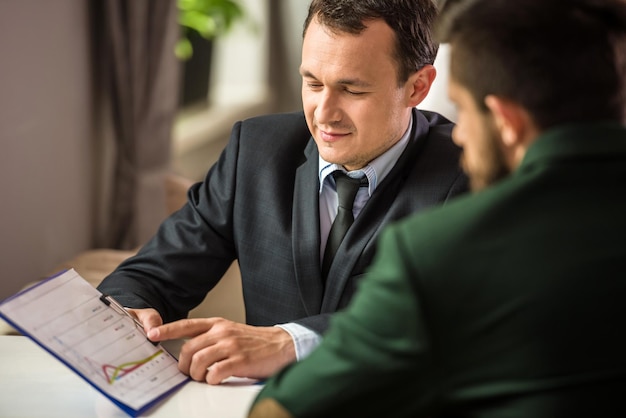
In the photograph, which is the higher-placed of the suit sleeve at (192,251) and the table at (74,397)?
the suit sleeve at (192,251)

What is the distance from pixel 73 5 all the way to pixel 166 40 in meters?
0.54

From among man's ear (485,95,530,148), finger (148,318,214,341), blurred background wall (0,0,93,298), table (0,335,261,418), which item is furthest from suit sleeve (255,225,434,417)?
blurred background wall (0,0,93,298)

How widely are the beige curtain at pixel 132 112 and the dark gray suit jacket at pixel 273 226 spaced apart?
1.39 meters

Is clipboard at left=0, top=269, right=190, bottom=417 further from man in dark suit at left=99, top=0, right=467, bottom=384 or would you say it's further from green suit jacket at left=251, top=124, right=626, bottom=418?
green suit jacket at left=251, top=124, right=626, bottom=418

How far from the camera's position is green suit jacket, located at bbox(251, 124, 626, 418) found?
1.02 metres

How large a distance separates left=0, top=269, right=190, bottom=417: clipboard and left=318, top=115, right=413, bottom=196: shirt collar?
0.62 meters

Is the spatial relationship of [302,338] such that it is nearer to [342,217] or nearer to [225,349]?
[225,349]

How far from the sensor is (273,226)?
2.13 meters

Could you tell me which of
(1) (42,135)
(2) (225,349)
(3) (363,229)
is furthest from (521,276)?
(1) (42,135)

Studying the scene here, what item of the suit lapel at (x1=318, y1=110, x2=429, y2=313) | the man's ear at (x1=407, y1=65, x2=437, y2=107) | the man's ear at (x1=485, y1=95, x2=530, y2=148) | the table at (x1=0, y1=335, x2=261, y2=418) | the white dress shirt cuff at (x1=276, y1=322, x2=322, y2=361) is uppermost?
the man's ear at (x1=485, y1=95, x2=530, y2=148)

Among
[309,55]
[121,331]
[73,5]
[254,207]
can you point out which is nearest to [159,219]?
[73,5]

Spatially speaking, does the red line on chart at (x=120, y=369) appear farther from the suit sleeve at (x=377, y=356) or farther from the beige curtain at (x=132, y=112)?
the beige curtain at (x=132, y=112)

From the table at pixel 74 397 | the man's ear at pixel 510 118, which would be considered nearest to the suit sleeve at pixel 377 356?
the man's ear at pixel 510 118

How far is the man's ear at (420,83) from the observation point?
2.07 metres
